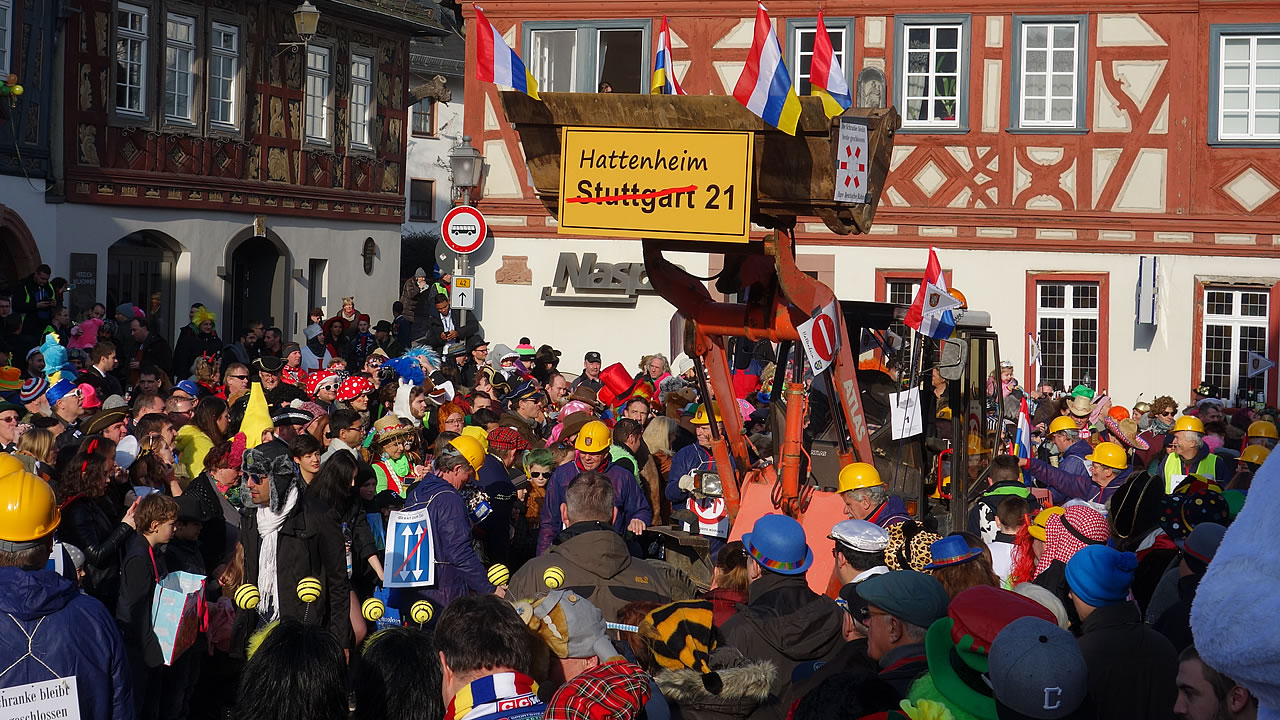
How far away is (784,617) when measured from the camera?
17.1 ft

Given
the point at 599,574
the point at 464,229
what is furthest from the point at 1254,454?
the point at 464,229

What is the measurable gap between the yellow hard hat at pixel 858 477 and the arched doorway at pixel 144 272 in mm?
18352

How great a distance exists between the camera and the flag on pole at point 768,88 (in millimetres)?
6895

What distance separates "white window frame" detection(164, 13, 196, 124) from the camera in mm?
25297

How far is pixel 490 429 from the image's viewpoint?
36.7 ft

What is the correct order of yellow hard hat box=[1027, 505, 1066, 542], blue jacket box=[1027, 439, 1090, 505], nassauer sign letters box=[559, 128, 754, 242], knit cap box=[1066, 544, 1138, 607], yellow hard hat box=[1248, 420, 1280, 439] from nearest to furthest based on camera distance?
knit cap box=[1066, 544, 1138, 607] → yellow hard hat box=[1027, 505, 1066, 542] → nassauer sign letters box=[559, 128, 754, 242] → blue jacket box=[1027, 439, 1090, 505] → yellow hard hat box=[1248, 420, 1280, 439]

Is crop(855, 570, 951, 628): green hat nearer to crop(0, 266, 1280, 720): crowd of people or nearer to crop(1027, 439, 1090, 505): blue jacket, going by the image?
crop(0, 266, 1280, 720): crowd of people

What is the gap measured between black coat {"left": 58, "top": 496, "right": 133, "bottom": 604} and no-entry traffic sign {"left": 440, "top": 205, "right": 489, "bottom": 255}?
1095 cm

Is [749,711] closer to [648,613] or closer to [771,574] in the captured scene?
[648,613]

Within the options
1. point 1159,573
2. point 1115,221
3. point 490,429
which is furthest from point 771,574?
point 1115,221

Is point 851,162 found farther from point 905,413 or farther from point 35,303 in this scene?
point 35,303

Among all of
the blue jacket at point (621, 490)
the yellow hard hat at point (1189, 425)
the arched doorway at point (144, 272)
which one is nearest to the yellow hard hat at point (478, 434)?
the blue jacket at point (621, 490)

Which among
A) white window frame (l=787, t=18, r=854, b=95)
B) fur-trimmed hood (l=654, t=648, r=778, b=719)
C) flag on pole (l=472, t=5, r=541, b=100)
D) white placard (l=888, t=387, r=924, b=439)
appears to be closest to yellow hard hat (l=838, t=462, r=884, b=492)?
white placard (l=888, t=387, r=924, b=439)

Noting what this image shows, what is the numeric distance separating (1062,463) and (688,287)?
4.39 meters
